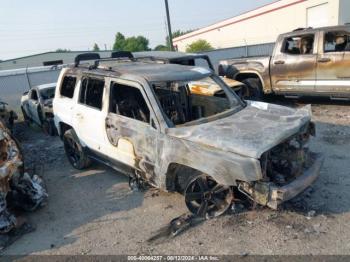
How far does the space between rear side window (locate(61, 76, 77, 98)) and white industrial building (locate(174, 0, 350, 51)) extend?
78.7 ft

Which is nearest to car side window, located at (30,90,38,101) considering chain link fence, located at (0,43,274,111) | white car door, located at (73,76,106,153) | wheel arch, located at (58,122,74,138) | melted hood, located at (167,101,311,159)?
chain link fence, located at (0,43,274,111)

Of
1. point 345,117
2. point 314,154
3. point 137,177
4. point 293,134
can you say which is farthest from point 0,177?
point 345,117

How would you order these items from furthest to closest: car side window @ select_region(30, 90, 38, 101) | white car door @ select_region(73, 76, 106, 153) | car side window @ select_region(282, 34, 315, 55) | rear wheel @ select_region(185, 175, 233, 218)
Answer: car side window @ select_region(30, 90, 38, 101), car side window @ select_region(282, 34, 315, 55), white car door @ select_region(73, 76, 106, 153), rear wheel @ select_region(185, 175, 233, 218)

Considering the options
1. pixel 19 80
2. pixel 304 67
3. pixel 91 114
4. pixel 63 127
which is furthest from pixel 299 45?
pixel 19 80

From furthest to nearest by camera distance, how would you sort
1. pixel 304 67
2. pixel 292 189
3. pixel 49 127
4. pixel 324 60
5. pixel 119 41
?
pixel 119 41 → pixel 49 127 → pixel 304 67 → pixel 324 60 → pixel 292 189

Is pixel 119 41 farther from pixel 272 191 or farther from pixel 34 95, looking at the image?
pixel 272 191

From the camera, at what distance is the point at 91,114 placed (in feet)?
17.3

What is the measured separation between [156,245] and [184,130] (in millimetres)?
1349

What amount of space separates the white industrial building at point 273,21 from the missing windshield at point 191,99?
2330 cm

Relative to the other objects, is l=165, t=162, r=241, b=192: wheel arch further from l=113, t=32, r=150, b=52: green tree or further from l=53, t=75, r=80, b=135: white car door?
l=113, t=32, r=150, b=52: green tree

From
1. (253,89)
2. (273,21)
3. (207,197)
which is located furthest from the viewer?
(273,21)

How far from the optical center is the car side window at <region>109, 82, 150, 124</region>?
15.7 feet

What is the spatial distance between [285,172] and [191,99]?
1.93m

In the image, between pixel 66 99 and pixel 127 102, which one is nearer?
pixel 127 102
